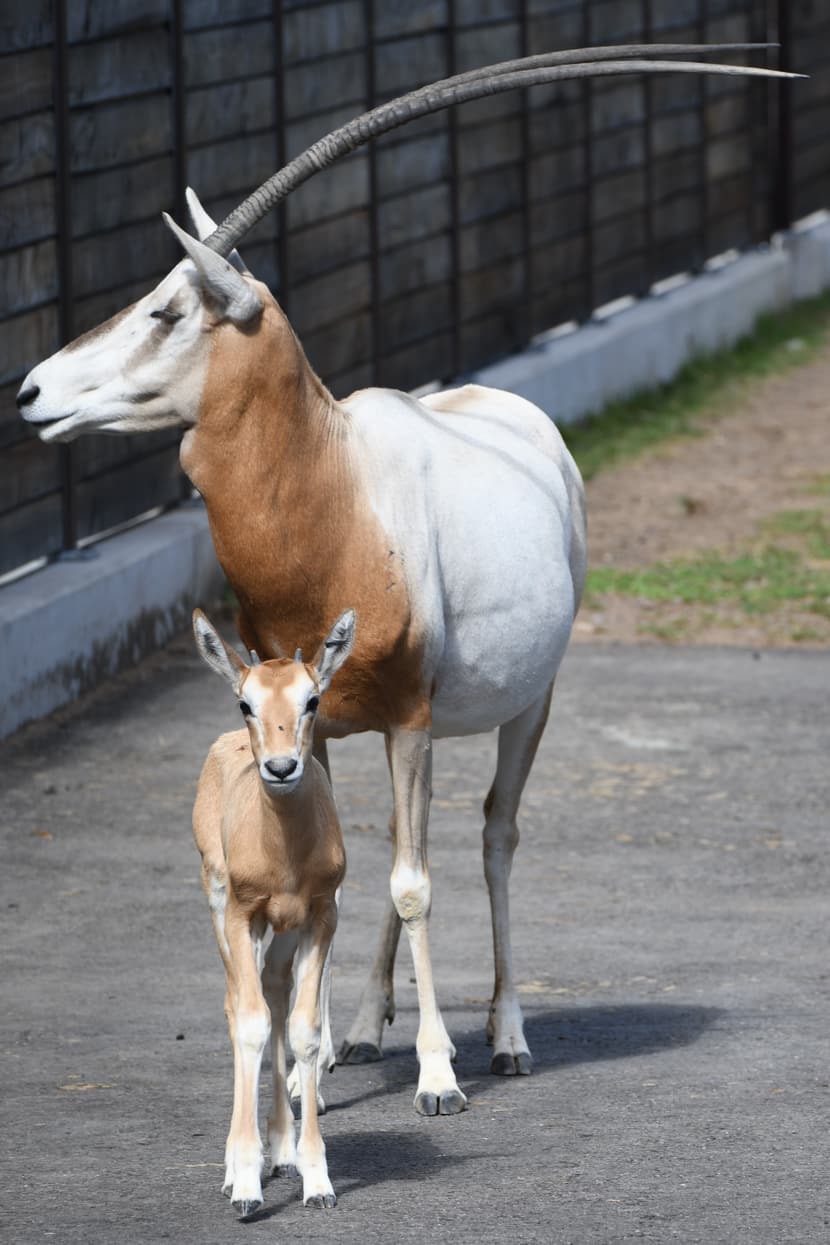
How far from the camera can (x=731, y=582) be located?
450 inches

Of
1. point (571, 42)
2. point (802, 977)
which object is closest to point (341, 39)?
point (571, 42)

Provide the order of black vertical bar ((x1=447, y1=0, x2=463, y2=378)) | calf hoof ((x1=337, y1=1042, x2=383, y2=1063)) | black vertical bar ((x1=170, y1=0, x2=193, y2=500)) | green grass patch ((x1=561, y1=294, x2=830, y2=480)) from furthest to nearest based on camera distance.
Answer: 1. green grass patch ((x1=561, y1=294, x2=830, y2=480))
2. black vertical bar ((x1=447, y1=0, x2=463, y2=378))
3. black vertical bar ((x1=170, y1=0, x2=193, y2=500))
4. calf hoof ((x1=337, y1=1042, x2=383, y2=1063))

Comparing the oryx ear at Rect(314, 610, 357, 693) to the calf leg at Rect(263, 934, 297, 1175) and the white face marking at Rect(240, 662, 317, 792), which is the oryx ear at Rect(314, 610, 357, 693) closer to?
the white face marking at Rect(240, 662, 317, 792)

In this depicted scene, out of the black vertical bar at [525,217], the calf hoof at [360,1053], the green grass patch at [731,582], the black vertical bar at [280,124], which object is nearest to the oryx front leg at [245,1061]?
the calf hoof at [360,1053]

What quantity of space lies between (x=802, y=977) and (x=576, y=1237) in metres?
2.08

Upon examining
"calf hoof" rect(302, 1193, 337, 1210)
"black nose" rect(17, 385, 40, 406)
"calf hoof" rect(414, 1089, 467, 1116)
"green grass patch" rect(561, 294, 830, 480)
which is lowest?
"green grass patch" rect(561, 294, 830, 480)

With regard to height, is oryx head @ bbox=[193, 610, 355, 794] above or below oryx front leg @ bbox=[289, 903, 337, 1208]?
above

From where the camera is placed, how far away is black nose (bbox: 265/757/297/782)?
14.8ft

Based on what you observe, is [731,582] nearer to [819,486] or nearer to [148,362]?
[819,486]

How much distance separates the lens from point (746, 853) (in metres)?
7.79

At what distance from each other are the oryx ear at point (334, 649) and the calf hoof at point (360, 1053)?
1567 millimetres

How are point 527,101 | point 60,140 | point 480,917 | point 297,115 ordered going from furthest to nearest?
point 527,101
point 297,115
point 60,140
point 480,917

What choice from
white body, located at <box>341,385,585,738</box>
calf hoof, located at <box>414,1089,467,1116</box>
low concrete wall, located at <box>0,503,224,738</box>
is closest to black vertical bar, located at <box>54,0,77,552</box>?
low concrete wall, located at <box>0,503,224,738</box>

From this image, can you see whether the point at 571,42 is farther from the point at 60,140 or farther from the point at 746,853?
the point at 746,853
